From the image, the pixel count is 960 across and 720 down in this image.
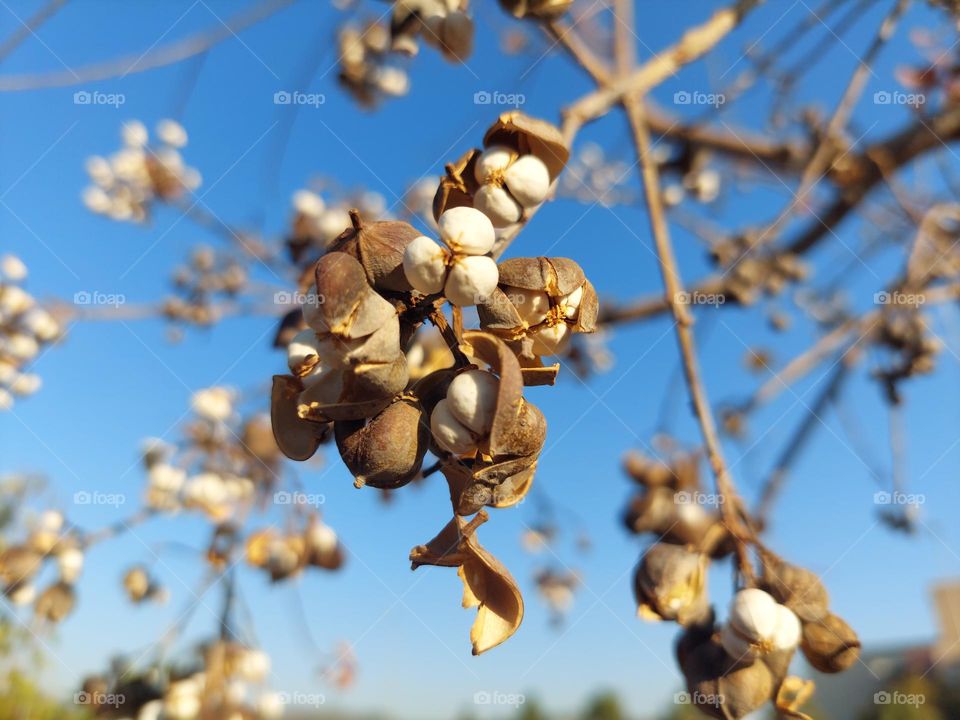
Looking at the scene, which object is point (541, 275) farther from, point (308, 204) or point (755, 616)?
point (308, 204)

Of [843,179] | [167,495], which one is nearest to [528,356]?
[167,495]

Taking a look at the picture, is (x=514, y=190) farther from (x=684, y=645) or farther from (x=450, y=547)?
(x=684, y=645)

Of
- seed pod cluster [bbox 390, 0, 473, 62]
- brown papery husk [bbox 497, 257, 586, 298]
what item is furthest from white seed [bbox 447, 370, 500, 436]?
seed pod cluster [bbox 390, 0, 473, 62]

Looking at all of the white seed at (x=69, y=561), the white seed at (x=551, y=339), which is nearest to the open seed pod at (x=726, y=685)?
the white seed at (x=551, y=339)

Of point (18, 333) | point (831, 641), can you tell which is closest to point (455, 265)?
point (831, 641)

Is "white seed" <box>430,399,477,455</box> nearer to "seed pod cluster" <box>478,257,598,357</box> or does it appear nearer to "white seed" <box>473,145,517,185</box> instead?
"seed pod cluster" <box>478,257,598,357</box>
